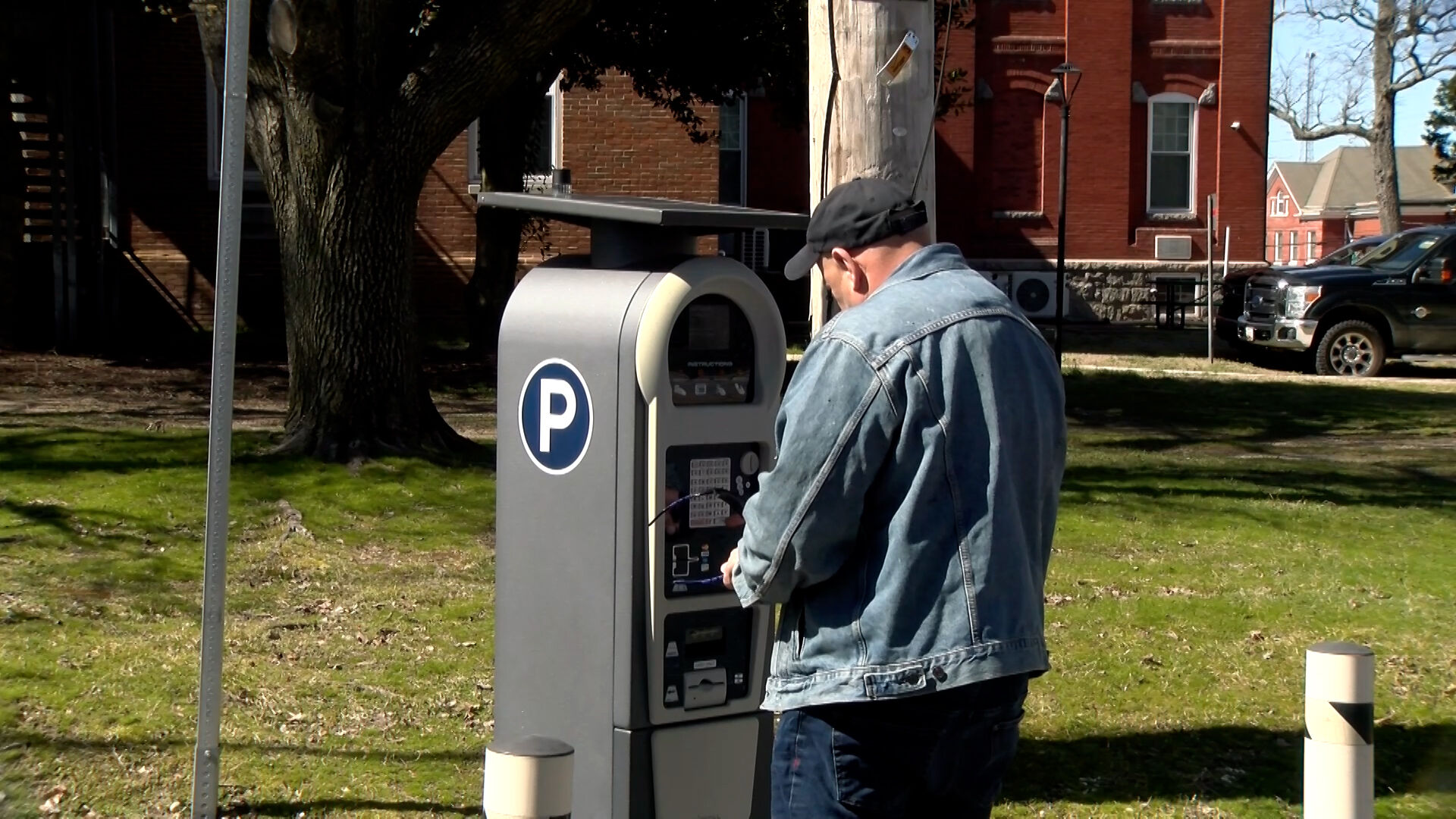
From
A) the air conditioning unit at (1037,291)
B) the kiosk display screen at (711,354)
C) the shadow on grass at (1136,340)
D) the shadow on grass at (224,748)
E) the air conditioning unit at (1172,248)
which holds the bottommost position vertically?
the shadow on grass at (224,748)

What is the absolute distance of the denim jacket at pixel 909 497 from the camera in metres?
2.90

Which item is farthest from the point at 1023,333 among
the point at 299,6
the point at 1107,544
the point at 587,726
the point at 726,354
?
the point at 299,6

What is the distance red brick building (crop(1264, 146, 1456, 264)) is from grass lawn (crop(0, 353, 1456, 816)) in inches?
2203

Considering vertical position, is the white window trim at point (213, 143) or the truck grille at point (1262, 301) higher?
the white window trim at point (213, 143)

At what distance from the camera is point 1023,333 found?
304 centimetres

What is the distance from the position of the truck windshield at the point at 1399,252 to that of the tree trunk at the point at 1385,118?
1868 centimetres

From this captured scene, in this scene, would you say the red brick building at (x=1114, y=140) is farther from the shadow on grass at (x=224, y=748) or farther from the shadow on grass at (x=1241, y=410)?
the shadow on grass at (x=224, y=748)

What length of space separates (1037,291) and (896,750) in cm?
2738

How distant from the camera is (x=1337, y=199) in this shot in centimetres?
7188

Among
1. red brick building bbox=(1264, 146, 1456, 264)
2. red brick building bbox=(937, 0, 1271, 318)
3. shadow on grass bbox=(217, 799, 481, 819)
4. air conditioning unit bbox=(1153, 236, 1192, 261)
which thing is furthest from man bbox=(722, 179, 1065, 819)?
red brick building bbox=(1264, 146, 1456, 264)

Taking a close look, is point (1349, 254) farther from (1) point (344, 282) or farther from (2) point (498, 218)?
(1) point (344, 282)

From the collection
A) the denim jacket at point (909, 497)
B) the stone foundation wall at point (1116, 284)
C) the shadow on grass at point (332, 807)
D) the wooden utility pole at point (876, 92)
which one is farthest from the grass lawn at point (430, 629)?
the stone foundation wall at point (1116, 284)

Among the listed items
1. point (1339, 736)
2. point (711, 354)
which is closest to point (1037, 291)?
point (711, 354)

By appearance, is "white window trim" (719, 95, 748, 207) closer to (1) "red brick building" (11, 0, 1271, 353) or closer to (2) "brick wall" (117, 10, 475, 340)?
(1) "red brick building" (11, 0, 1271, 353)
